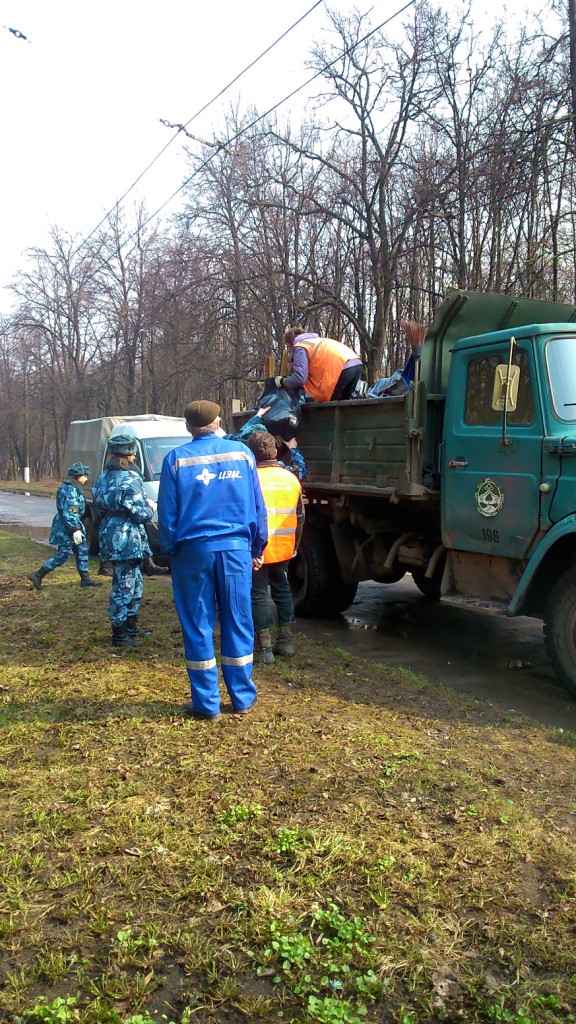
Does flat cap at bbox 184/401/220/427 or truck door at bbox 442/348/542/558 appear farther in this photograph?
truck door at bbox 442/348/542/558

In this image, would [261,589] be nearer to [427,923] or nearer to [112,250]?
[427,923]

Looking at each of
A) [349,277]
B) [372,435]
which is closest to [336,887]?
[372,435]

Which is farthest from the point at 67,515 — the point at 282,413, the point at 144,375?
the point at 144,375

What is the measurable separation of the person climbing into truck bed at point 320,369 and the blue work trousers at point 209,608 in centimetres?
372

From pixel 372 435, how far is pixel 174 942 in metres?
5.19

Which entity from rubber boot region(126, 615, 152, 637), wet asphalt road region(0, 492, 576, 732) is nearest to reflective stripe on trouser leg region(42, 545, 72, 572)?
rubber boot region(126, 615, 152, 637)

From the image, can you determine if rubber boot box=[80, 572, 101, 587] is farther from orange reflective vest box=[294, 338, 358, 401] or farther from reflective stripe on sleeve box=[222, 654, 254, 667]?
reflective stripe on sleeve box=[222, 654, 254, 667]

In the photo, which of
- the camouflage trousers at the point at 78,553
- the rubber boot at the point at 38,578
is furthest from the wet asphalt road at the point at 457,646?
the rubber boot at the point at 38,578

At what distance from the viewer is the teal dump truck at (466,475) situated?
5.62 m

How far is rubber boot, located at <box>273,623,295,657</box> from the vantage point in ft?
20.9

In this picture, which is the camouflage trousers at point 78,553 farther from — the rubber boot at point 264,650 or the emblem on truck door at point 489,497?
the emblem on truck door at point 489,497

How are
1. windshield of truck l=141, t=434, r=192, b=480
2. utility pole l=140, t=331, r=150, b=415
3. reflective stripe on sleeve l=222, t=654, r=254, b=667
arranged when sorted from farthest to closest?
utility pole l=140, t=331, r=150, b=415, windshield of truck l=141, t=434, r=192, b=480, reflective stripe on sleeve l=222, t=654, r=254, b=667

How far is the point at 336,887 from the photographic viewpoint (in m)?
2.93

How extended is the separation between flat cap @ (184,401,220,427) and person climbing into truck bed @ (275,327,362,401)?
10.9 feet
